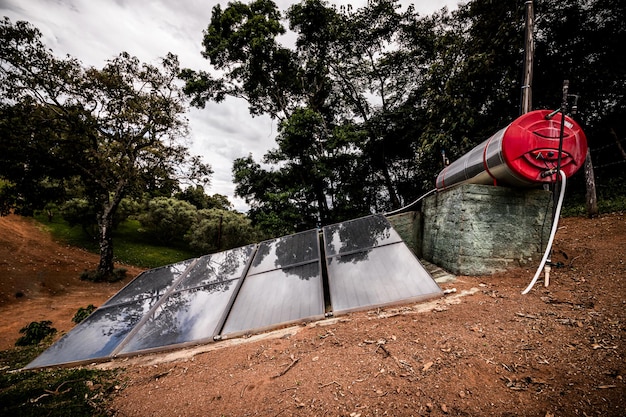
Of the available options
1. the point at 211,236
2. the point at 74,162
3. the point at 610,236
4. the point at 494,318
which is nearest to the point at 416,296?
the point at 494,318

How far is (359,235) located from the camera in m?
5.05

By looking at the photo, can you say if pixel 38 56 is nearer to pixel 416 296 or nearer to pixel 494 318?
pixel 416 296

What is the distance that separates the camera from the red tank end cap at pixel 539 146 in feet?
12.6

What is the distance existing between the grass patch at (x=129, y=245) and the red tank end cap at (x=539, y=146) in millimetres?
23377

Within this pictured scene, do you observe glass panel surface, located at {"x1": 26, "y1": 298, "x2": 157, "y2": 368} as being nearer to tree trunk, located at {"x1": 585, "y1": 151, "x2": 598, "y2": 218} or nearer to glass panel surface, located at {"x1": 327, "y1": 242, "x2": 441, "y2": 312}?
glass panel surface, located at {"x1": 327, "y1": 242, "x2": 441, "y2": 312}

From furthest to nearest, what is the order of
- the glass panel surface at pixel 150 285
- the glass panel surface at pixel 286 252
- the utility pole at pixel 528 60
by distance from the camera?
the utility pole at pixel 528 60 < the glass panel surface at pixel 150 285 < the glass panel surface at pixel 286 252

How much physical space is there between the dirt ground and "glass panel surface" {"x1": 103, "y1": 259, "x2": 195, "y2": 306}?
6.24ft

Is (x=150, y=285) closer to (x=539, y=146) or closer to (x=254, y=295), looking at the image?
(x=254, y=295)

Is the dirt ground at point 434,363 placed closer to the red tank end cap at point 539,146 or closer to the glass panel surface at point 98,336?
the glass panel surface at point 98,336

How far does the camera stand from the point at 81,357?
340cm

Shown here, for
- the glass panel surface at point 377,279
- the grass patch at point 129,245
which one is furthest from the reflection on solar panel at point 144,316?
the grass patch at point 129,245

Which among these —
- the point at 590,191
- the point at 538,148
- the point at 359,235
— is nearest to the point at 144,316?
the point at 359,235

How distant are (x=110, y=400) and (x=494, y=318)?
13.6ft

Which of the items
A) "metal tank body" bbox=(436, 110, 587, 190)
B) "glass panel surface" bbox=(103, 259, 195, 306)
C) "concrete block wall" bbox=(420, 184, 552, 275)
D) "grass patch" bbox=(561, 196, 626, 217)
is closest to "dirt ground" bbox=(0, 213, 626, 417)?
"concrete block wall" bbox=(420, 184, 552, 275)
